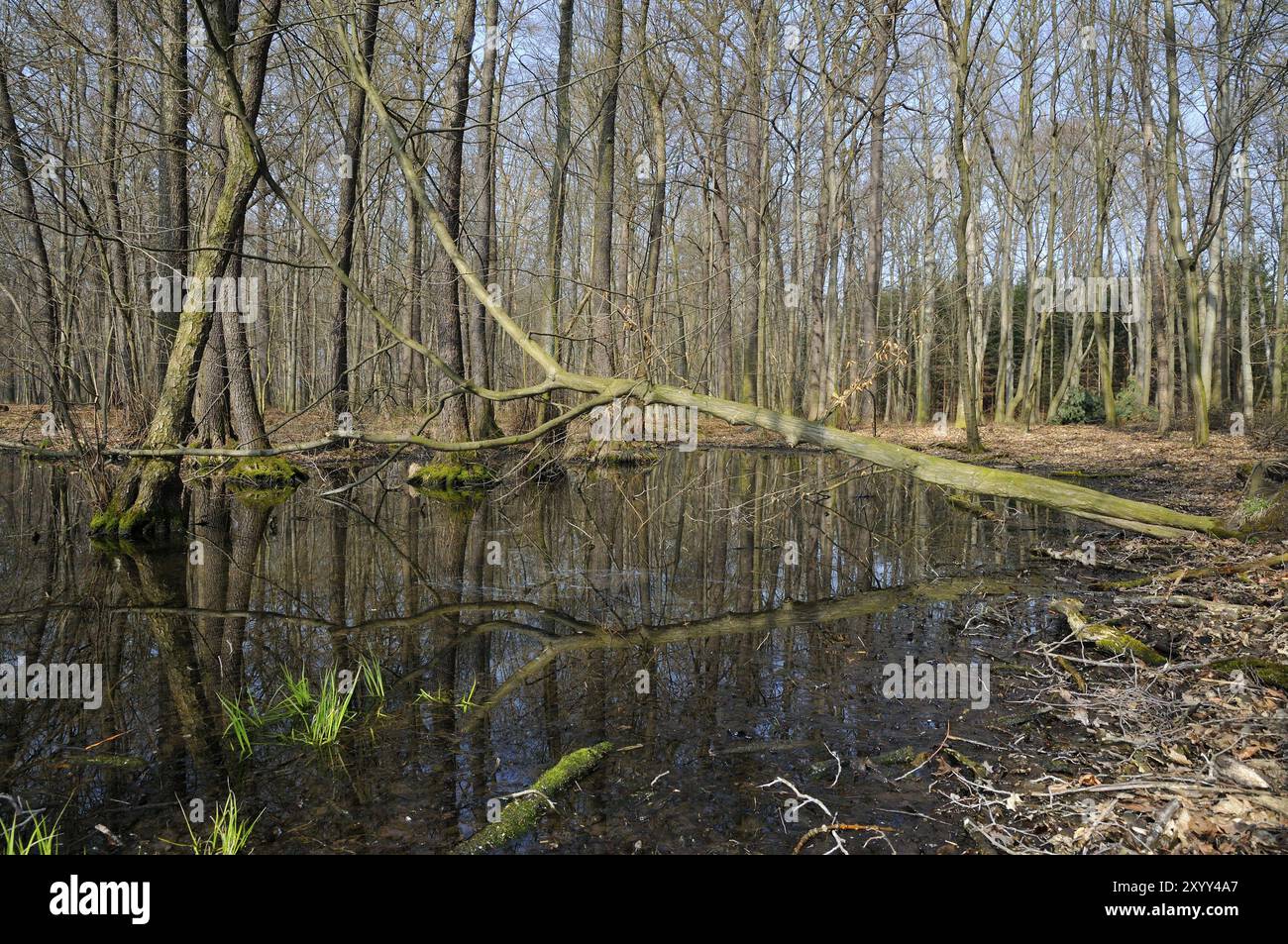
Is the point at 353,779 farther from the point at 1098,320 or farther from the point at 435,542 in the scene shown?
the point at 1098,320

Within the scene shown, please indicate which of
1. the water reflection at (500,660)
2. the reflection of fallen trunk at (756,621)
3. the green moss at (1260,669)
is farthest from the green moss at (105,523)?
the green moss at (1260,669)

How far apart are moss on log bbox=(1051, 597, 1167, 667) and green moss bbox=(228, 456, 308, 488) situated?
12.8 meters

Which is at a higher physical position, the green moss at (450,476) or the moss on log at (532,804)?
the green moss at (450,476)

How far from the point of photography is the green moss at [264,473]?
14.4m

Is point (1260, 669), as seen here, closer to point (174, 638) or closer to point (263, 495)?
point (174, 638)

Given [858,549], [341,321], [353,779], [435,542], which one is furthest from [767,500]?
[341,321]

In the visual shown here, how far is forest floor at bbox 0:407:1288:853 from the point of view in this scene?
3.05 metres

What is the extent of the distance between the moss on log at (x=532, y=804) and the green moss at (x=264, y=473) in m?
12.1

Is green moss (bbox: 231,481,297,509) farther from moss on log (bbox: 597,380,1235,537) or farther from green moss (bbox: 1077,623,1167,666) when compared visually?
green moss (bbox: 1077,623,1167,666)

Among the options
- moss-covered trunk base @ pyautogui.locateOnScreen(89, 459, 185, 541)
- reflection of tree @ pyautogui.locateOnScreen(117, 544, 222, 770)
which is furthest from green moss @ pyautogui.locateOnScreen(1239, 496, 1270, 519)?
moss-covered trunk base @ pyautogui.locateOnScreen(89, 459, 185, 541)

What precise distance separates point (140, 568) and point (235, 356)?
6858 mm

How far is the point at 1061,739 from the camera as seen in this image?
4059mm

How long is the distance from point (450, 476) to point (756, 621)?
9.25 meters

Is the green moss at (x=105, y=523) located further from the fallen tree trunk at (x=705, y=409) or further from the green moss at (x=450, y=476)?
the green moss at (x=450, y=476)
